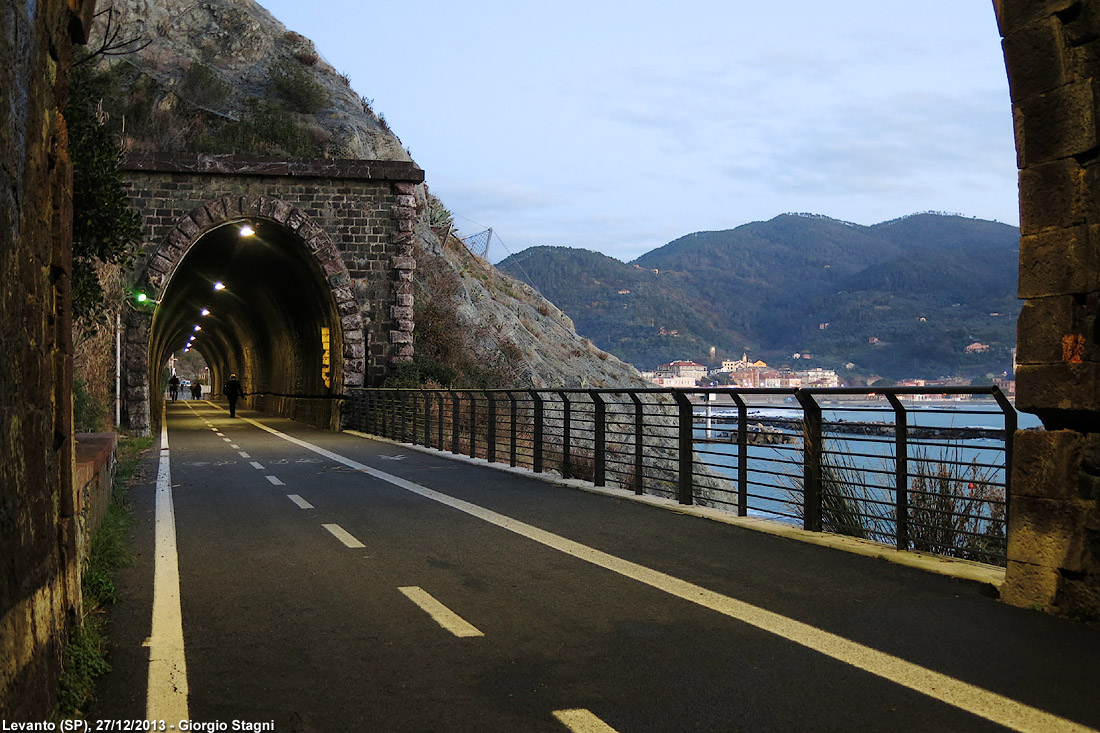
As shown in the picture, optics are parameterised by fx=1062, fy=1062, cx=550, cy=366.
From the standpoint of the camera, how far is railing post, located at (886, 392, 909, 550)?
847 centimetres

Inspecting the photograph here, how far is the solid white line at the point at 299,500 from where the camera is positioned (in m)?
12.2

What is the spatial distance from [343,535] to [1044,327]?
6.17m

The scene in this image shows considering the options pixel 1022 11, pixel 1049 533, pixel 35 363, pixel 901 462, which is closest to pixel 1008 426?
pixel 1049 533

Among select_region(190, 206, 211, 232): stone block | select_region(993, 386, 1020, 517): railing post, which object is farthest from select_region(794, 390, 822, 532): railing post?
select_region(190, 206, 211, 232): stone block

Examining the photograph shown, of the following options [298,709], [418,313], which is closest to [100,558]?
[298,709]

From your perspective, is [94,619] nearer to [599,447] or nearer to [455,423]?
[599,447]

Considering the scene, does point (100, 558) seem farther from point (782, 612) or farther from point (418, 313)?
point (418, 313)

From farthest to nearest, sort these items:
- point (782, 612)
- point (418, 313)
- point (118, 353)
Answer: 1. point (418, 313)
2. point (118, 353)
3. point (782, 612)

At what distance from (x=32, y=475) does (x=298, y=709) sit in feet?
4.85

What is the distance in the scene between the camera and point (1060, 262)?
6.64 m

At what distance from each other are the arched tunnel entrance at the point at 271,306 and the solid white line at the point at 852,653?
2579 cm

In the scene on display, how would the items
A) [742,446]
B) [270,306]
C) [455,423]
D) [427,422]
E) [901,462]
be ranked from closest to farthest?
[901,462], [742,446], [455,423], [427,422], [270,306]

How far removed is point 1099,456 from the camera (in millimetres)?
6453

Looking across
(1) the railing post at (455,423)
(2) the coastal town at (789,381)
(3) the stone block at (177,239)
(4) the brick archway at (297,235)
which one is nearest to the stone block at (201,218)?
(4) the brick archway at (297,235)
